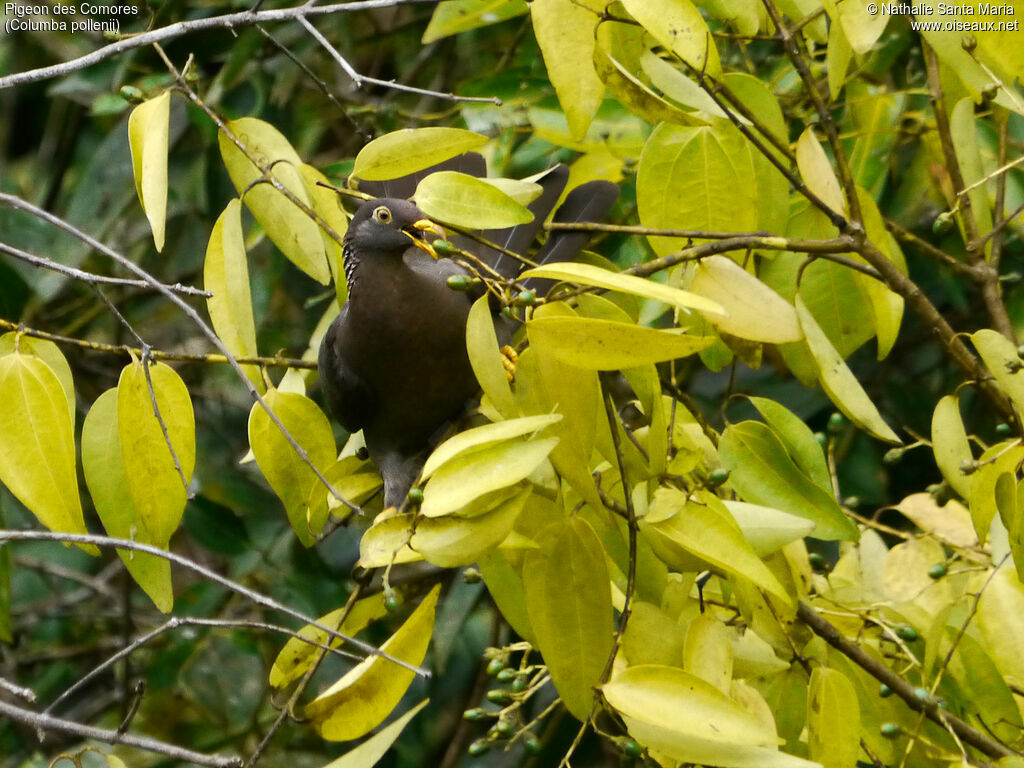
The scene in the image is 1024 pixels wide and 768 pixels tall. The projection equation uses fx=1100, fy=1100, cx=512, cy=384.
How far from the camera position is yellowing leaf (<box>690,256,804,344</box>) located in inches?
48.3

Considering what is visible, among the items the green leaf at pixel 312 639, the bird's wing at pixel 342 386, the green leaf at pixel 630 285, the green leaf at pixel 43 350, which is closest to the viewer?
the green leaf at pixel 630 285

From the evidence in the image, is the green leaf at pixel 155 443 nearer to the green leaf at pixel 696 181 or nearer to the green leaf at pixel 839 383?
the green leaf at pixel 696 181

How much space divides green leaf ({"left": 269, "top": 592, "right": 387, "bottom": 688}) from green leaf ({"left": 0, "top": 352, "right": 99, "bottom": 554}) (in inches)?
12.5

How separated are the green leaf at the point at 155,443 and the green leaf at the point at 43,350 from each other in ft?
0.26

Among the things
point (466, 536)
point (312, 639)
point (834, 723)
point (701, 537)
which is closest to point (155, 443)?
point (312, 639)

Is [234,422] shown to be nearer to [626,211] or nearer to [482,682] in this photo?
[482,682]

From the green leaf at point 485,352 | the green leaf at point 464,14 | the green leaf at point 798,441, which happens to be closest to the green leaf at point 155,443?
the green leaf at point 485,352

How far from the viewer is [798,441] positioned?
1.51 metres

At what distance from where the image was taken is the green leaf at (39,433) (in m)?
1.33

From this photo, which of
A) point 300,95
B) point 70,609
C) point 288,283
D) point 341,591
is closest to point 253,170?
point 341,591

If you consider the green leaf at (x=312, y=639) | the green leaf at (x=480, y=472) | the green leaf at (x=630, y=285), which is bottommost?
the green leaf at (x=312, y=639)

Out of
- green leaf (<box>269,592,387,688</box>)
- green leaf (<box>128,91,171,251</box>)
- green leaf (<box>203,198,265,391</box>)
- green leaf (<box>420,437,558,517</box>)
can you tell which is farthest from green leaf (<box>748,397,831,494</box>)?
green leaf (<box>128,91,171,251</box>)

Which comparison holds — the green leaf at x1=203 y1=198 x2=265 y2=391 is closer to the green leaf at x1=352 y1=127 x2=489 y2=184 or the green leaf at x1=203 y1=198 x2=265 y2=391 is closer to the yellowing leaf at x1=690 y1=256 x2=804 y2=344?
the green leaf at x1=352 y1=127 x2=489 y2=184

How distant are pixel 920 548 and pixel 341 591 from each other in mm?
1555
